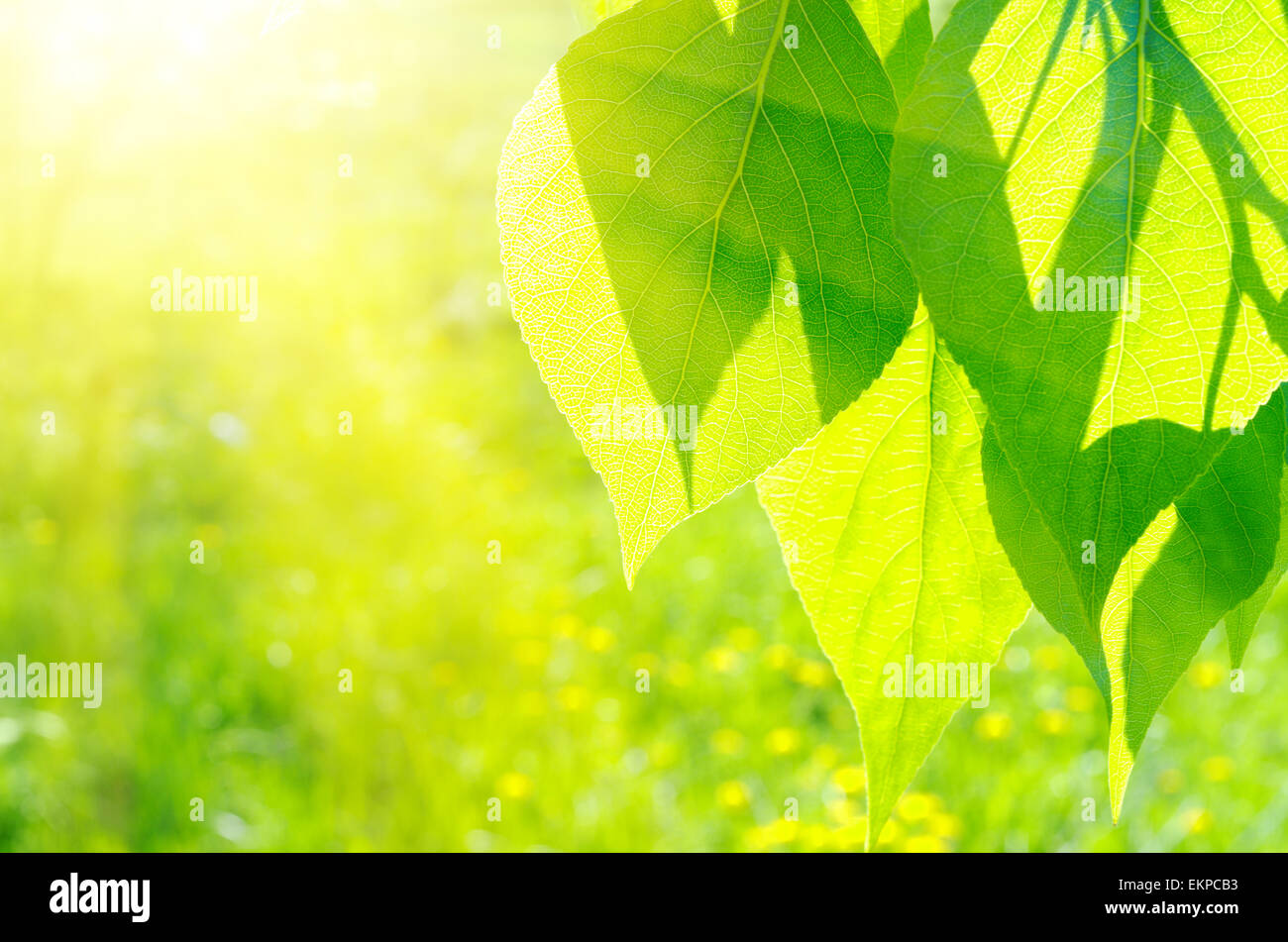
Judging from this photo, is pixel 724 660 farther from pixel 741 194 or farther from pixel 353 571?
pixel 741 194

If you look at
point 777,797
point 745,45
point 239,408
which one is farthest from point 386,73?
point 745,45

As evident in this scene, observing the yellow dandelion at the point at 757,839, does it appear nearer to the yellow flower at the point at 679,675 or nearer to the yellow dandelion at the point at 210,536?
the yellow flower at the point at 679,675

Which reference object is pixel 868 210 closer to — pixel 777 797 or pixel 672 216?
pixel 672 216

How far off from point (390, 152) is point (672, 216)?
13.6ft

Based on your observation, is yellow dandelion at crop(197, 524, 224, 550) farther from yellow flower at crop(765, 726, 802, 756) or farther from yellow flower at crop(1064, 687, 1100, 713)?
yellow flower at crop(1064, 687, 1100, 713)

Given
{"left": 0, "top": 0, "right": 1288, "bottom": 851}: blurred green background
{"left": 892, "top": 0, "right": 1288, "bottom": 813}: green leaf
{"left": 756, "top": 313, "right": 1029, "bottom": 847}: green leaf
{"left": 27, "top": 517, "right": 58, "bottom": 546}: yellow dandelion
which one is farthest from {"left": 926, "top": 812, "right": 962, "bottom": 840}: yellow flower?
{"left": 27, "top": 517, "right": 58, "bottom": 546}: yellow dandelion

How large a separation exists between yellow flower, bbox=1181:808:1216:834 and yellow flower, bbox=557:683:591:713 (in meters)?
1.15

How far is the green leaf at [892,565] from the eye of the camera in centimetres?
43

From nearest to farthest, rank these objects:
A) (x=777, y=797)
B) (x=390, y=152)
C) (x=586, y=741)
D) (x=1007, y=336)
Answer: (x=1007, y=336) → (x=777, y=797) → (x=586, y=741) → (x=390, y=152)

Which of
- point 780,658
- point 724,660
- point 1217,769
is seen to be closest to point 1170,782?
point 1217,769

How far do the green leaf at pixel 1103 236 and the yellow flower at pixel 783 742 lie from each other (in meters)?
1.98

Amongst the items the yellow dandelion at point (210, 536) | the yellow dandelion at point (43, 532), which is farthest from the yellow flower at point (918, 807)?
the yellow dandelion at point (43, 532)

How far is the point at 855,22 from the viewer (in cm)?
36

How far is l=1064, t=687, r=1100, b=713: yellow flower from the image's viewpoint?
2.48 m
